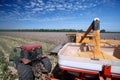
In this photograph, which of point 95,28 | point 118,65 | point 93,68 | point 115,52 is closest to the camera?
point 118,65

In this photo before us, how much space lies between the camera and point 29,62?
17.7 ft

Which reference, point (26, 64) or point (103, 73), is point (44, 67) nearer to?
point (26, 64)

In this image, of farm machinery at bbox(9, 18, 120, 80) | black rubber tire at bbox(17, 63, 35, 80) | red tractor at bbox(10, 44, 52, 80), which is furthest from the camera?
red tractor at bbox(10, 44, 52, 80)

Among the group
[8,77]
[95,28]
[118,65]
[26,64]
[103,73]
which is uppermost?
[95,28]

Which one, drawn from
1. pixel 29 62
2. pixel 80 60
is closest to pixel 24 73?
pixel 29 62

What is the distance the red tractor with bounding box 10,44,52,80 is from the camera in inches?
196

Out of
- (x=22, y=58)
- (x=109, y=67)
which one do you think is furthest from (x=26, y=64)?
(x=109, y=67)

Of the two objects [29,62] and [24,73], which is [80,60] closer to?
[24,73]

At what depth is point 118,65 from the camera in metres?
3.07

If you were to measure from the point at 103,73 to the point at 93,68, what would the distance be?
9.9 inches

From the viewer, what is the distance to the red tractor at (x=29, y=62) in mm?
4984

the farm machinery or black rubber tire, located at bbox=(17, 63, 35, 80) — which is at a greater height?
the farm machinery

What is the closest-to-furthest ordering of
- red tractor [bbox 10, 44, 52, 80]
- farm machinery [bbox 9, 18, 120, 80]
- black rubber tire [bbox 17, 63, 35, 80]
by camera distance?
farm machinery [bbox 9, 18, 120, 80] < black rubber tire [bbox 17, 63, 35, 80] < red tractor [bbox 10, 44, 52, 80]

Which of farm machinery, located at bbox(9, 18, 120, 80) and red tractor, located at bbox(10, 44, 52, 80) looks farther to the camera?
red tractor, located at bbox(10, 44, 52, 80)
